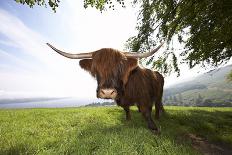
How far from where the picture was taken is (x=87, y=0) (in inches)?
405

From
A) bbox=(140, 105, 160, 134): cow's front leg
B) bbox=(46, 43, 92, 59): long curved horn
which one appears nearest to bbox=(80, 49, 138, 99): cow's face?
bbox=(46, 43, 92, 59): long curved horn

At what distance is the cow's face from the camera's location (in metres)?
5.73

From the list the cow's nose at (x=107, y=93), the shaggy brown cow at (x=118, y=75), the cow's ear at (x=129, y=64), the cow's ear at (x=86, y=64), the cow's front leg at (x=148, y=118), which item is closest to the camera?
the cow's nose at (x=107, y=93)

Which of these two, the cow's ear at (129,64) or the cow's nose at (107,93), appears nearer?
the cow's nose at (107,93)

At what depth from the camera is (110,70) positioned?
6.02 m

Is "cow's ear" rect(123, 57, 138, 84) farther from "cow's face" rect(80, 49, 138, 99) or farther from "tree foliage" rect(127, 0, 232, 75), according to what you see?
"tree foliage" rect(127, 0, 232, 75)

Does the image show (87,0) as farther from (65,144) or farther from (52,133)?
(65,144)

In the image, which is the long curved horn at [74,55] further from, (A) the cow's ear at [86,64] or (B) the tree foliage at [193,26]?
(B) the tree foliage at [193,26]

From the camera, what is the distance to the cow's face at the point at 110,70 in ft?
18.8

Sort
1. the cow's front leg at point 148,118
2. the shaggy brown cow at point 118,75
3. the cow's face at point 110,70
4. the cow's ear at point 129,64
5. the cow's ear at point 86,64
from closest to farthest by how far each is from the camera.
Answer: the cow's face at point 110,70, the shaggy brown cow at point 118,75, the cow's ear at point 129,64, the cow's ear at point 86,64, the cow's front leg at point 148,118

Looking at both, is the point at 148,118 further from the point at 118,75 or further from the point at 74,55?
the point at 74,55

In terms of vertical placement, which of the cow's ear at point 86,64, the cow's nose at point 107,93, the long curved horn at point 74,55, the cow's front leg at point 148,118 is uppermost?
the long curved horn at point 74,55

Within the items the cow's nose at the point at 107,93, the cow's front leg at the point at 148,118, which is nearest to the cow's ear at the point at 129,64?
the cow's nose at the point at 107,93

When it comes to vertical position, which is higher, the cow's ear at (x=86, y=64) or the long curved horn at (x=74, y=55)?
the long curved horn at (x=74, y=55)
